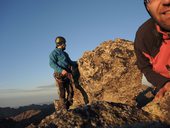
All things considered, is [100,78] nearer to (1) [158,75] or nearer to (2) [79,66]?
(2) [79,66]

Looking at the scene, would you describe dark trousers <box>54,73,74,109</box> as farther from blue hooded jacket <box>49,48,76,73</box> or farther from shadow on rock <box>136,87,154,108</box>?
shadow on rock <box>136,87,154,108</box>

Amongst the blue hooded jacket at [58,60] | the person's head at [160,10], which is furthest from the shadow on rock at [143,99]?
the person's head at [160,10]

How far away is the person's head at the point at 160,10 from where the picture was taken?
3018 millimetres

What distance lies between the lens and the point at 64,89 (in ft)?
45.0

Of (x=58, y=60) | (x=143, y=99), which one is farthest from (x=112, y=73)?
(x=58, y=60)

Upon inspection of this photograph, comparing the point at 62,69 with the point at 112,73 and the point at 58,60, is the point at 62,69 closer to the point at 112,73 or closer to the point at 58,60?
the point at 58,60

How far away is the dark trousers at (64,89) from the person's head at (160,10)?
1036cm

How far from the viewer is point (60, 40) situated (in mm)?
13586

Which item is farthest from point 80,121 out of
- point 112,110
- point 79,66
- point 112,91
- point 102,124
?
point 79,66

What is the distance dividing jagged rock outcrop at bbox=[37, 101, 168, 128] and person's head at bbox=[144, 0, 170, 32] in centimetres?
→ 209

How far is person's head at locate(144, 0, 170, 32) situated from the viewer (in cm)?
302

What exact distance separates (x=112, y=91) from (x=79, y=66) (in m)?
2.06

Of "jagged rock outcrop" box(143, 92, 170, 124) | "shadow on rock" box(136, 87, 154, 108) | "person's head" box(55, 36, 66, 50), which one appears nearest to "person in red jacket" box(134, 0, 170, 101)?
"jagged rock outcrop" box(143, 92, 170, 124)

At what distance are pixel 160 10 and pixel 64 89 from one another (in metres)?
11.0
